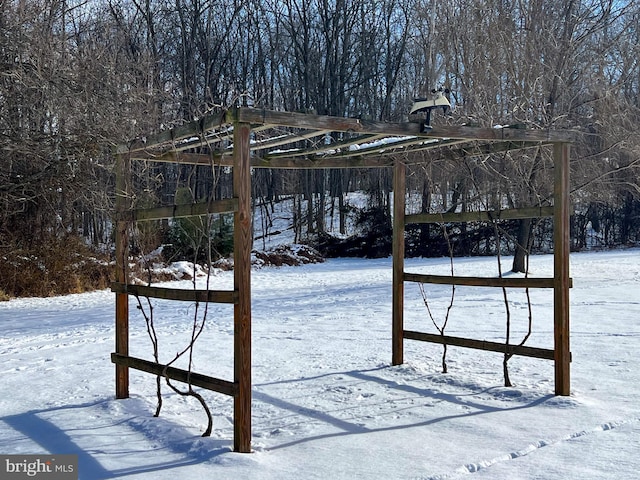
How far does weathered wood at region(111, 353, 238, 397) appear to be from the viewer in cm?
411

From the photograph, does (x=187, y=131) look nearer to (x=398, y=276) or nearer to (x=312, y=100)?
(x=398, y=276)

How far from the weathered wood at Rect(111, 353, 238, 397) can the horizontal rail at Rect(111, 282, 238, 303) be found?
0.48m

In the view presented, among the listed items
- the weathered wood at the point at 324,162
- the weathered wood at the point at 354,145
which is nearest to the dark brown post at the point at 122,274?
the weathered wood at the point at 324,162

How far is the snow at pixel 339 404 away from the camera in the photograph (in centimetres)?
387

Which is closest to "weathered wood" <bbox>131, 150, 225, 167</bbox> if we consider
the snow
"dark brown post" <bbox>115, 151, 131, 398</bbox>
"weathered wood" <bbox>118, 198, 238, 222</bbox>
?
"dark brown post" <bbox>115, 151, 131, 398</bbox>

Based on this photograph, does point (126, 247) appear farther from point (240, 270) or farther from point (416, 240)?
point (416, 240)

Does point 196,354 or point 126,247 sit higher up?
point 126,247

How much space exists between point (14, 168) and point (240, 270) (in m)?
10.7

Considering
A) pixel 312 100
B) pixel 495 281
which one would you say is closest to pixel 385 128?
pixel 495 281

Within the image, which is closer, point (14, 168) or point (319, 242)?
point (14, 168)

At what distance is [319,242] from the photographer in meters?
25.5

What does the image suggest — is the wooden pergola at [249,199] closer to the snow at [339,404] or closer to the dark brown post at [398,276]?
the dark brown post at [398,276]

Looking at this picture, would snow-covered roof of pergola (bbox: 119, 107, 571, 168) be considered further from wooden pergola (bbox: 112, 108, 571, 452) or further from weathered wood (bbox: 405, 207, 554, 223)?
weathered wood (bbox: 405, 207, 554, 223)

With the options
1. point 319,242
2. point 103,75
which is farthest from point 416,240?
point 103,75
